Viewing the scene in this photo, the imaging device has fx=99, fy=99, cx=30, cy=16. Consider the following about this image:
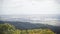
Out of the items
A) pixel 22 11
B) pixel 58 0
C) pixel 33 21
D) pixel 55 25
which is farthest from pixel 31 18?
pixel 58 0

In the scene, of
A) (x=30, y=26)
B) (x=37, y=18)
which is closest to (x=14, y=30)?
(x=30, y=26)

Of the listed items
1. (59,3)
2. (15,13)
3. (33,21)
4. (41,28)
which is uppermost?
(59,3)

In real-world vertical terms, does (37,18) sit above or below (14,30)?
above

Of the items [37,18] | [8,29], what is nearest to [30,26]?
[37,18]

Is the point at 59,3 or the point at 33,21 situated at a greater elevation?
the point at 59,3

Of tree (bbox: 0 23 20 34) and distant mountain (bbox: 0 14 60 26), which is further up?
distant mountain (bbox: 0 14 60 26)

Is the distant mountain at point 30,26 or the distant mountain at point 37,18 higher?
the distant mountain at point 37,18

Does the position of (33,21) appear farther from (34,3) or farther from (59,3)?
(59,3)

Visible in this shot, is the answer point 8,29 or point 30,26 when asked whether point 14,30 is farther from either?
point 30,26

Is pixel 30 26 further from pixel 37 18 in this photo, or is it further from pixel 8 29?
pixel 8 29

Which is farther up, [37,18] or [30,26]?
[37,18]

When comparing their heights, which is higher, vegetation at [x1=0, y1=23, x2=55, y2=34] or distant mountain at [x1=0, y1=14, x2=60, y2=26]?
distant mountain at [x1=0, y1=14, x2=60, y2=26]
